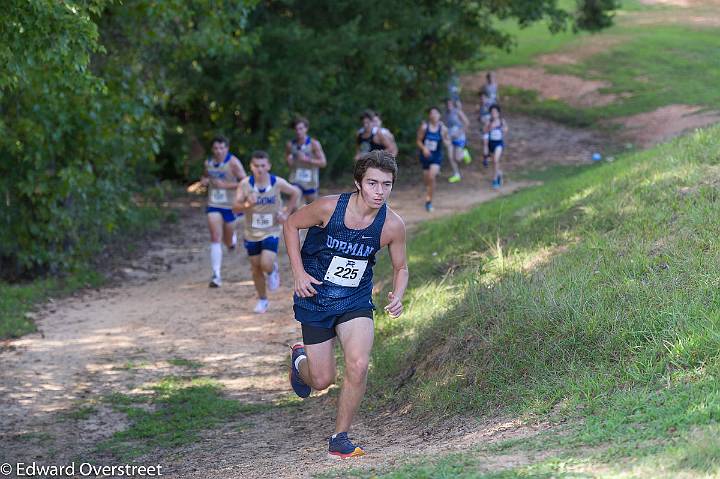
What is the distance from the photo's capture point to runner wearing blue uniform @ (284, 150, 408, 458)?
6449mm

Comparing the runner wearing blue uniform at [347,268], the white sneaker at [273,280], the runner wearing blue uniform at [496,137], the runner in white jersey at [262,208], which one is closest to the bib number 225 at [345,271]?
the runner wearing blue uniform at [347,268]

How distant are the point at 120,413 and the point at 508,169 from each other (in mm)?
15297

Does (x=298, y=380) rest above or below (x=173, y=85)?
below

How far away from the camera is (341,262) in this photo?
6.59 metres

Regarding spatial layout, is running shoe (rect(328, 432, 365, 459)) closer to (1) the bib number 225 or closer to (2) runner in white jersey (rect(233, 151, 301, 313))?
(1) the bib number 225

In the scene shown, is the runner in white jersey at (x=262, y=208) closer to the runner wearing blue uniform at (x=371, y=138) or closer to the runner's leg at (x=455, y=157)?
the runner wearing blue uniform at (x=371, y=138)

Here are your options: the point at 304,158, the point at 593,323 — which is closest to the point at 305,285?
the point at 593,323

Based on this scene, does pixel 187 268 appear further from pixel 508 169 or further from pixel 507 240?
pixel 508 169

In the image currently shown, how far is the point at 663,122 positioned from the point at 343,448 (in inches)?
812

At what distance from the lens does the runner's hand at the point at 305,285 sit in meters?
6.54

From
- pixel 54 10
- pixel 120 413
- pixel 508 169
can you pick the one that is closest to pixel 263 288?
pixel 120 413

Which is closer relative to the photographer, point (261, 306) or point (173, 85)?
point (261, 306)

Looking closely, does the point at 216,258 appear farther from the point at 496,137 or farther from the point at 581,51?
the point at 581,51

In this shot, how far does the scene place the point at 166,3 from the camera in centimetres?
1296
